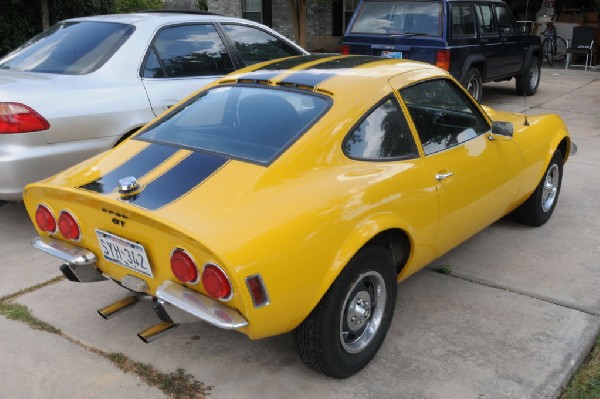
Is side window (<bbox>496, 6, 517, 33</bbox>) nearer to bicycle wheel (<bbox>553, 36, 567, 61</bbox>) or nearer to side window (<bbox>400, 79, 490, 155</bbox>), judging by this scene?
bicycle wheel (<bbox>553, 36, 567, 61</bbox>)

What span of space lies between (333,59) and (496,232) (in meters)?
2.09

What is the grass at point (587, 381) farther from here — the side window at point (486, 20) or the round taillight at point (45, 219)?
the side window at point (486, 20)

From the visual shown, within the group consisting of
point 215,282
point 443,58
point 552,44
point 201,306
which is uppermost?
point 443,58

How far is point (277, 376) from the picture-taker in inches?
118

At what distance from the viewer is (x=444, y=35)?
8156mm

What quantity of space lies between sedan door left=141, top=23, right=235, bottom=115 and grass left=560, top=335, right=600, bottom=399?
3679mm

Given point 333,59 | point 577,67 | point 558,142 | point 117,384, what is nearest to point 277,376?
point 117,384

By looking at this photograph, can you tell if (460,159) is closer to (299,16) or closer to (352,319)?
(352,319)

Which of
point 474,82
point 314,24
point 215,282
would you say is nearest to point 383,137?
point 215,282

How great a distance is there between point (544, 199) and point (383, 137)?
8.04 ft

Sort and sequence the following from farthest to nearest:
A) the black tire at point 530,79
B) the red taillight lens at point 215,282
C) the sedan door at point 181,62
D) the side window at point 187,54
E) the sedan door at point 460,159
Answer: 1. the black tire at point 530,79
2. the side window at point 187,54
3. the sedan door at point 181,62
4. the sedan door at point 460,159
5. the red taillight lens at point 215,282

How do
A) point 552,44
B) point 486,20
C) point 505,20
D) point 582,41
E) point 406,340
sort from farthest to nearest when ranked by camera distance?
point 552,44, point 582,41, point 505,20, point 486,20, point 406,340

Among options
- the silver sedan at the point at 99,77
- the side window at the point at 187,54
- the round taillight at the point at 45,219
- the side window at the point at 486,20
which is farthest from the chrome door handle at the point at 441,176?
the side window at the point at 486,20

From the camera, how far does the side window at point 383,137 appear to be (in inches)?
120
